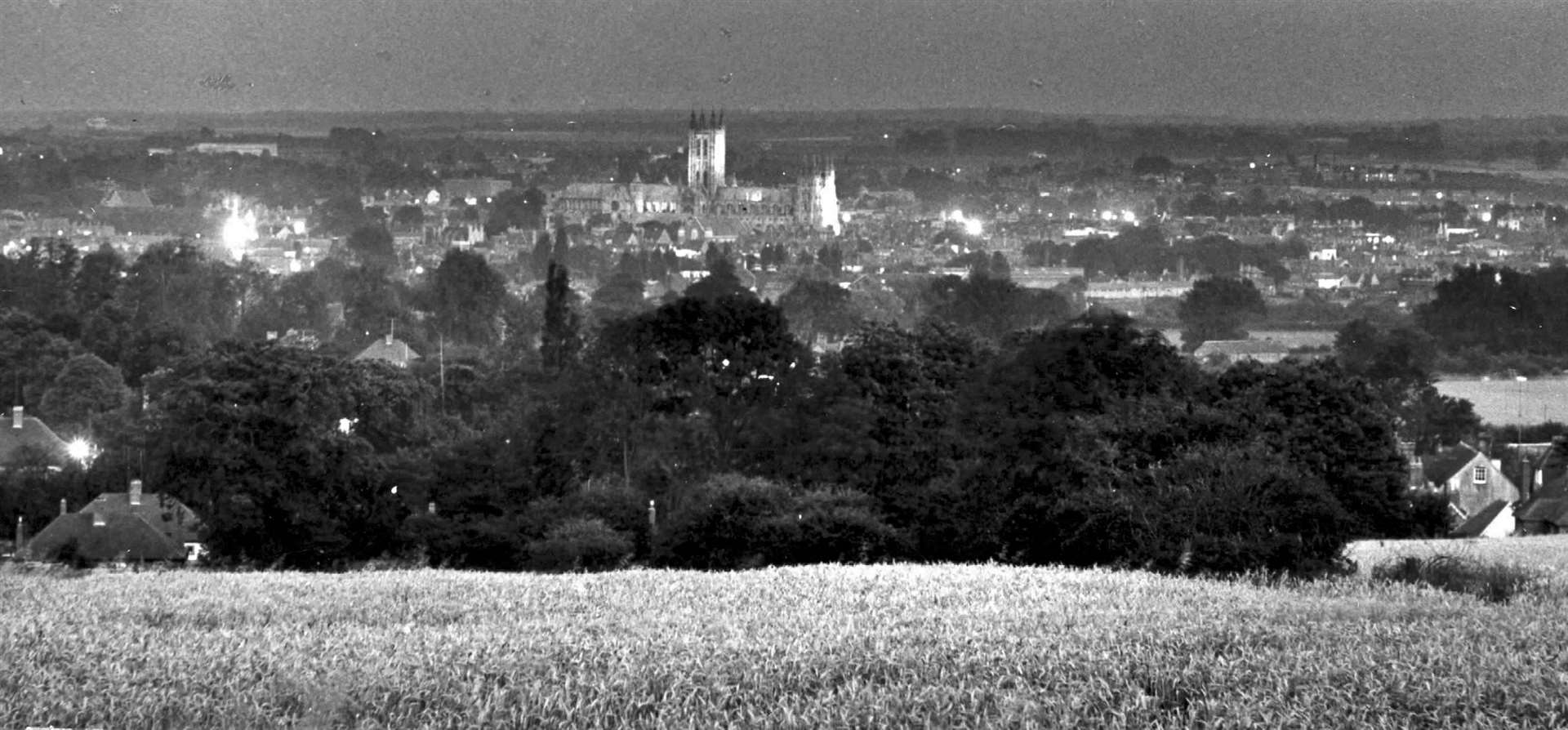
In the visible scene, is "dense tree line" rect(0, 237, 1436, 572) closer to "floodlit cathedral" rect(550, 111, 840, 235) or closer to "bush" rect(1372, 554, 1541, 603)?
"bush" rect(1372, 554, 1541, 603)

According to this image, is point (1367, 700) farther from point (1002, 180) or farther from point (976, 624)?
point (1002, 180)

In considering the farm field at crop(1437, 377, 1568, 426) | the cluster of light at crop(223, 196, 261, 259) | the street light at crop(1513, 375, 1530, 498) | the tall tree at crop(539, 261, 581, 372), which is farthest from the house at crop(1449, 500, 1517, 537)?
the cluster of light at crop(223, 196, 261, 259)

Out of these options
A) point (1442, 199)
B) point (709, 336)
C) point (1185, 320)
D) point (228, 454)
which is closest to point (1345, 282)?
point (1185, 320)

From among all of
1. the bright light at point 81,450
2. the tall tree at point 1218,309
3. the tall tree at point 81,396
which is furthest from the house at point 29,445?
the tall tree at point 1218,309

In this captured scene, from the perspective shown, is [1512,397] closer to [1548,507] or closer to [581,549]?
[1548,507]

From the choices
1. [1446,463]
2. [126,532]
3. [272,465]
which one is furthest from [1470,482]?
[126,532]

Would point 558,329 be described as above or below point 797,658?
below

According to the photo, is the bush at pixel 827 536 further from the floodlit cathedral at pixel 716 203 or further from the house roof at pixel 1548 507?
the floodlit cathedral at pixel 716 203
